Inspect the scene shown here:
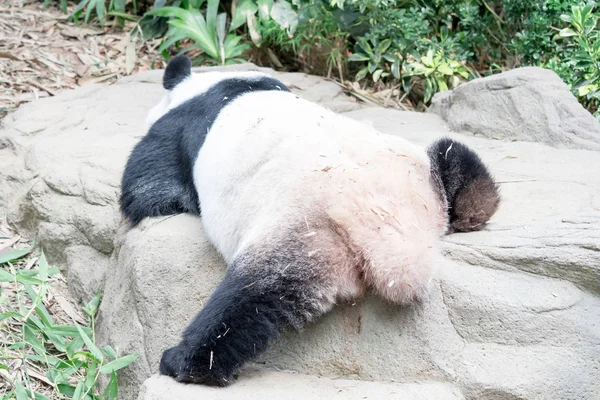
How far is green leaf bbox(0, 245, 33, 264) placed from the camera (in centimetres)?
394

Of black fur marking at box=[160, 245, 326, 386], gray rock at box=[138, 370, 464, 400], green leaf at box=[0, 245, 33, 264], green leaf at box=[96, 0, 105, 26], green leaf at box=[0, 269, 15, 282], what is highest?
black fur marking at box=[160, 245, 326, 386]

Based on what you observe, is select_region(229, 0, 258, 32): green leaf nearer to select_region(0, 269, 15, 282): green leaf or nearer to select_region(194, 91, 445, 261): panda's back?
select_region(194, 91, 445, 261): panda's back

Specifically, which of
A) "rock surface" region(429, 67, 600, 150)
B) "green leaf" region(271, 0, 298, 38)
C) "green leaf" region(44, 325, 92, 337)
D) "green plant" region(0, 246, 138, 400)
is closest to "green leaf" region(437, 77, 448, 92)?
"rock surface" region(429, 67, 600, 150)

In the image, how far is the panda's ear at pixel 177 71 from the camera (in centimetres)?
396

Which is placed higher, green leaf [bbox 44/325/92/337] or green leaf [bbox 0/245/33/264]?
green leaf [bbox 44/325/92/337]

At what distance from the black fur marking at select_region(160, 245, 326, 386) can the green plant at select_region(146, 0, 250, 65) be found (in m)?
3.87

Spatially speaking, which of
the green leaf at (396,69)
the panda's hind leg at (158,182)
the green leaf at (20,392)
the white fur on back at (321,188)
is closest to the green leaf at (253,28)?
the green leaf at (396,69)

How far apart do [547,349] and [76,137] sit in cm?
323

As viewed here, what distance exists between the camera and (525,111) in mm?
4395

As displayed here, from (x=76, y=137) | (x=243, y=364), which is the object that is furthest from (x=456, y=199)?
(x=76, y=137)

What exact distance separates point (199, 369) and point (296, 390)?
33cm

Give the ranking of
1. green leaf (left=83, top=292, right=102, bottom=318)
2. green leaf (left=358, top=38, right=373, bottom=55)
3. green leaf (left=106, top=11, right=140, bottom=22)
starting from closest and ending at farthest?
green leaf (left=83, top=292, right=102, bottom=318), green leaf (left=358, top=38, right=373, bottom=55), green leaf (left=106, top=11, right=140, bottom=22)

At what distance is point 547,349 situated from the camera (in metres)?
2.46

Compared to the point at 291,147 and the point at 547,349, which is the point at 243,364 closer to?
the point at 291,147
